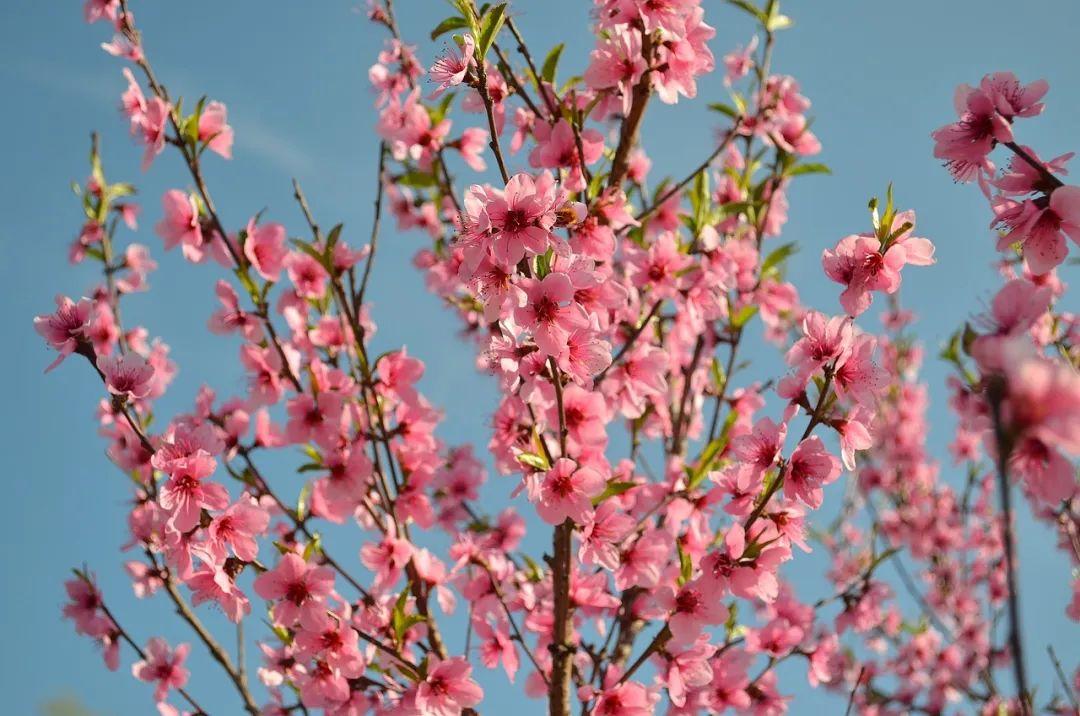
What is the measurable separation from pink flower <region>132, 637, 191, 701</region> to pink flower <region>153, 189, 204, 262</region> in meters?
1.57

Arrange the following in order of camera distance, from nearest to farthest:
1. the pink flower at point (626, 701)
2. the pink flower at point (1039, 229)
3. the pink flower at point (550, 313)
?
the pink flower at point (1039, 229)
the pink flower at point (550, 313)
the pink flower at point (626, 701)

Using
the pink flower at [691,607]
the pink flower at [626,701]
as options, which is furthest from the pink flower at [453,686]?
the pink flower at [691,607]

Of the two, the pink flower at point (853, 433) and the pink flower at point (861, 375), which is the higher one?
the pink flower at point (861, 375)

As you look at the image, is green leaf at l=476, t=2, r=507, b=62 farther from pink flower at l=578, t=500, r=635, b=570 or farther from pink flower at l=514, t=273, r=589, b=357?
pink flower at l=578, t=500, r=635, b=570

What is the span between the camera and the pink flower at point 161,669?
10.5 feet

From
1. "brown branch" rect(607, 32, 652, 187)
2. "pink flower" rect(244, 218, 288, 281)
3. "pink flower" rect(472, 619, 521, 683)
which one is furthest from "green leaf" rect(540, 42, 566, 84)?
"pink flower" rect(472, 619, 521, 683)

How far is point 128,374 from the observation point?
237 cm

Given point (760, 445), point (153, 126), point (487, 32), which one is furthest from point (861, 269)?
point (153, 126)

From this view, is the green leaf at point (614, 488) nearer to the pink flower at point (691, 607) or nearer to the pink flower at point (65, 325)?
the pink flower at point (691, 607)

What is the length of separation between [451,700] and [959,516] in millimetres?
6464

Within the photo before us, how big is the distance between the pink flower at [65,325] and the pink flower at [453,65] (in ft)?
3.96

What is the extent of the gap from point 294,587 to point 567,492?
89cm

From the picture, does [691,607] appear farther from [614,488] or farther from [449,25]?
[449,25]

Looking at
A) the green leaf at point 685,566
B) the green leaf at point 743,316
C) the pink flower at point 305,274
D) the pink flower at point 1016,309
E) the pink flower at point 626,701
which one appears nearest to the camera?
the pink flower at point 1016,309
